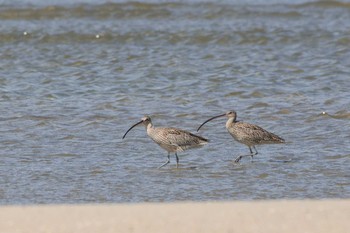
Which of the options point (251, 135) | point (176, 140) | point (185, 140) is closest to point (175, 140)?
point (176, 140)

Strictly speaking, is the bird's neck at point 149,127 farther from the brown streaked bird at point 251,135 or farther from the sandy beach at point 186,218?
the sandy beach at point 186,218

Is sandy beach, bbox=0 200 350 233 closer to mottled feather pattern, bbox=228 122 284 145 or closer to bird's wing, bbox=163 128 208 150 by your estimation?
bird's wing, bbox=163 128 208 150

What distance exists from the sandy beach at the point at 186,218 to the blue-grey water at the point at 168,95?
1.27 m

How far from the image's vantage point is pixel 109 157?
11.1 metres

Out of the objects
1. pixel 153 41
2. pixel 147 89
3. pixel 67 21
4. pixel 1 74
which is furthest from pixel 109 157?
pixel 67 21

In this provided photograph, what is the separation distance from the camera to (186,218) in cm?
736

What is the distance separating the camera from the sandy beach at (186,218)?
23.0 ft

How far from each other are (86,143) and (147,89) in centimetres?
303

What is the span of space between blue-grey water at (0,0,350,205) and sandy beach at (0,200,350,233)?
1.27m

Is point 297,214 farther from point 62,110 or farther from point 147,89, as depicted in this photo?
point 147,89

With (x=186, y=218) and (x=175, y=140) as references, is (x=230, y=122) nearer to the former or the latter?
(x=175, y=140)

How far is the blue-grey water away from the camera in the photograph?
991cm

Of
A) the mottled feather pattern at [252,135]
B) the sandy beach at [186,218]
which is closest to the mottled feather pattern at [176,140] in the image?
the mottled feather pattern at [252,135]

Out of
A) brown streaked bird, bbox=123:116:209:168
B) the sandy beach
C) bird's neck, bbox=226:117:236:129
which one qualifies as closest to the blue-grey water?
brown streaked bird, bbox=123:116:209:168
